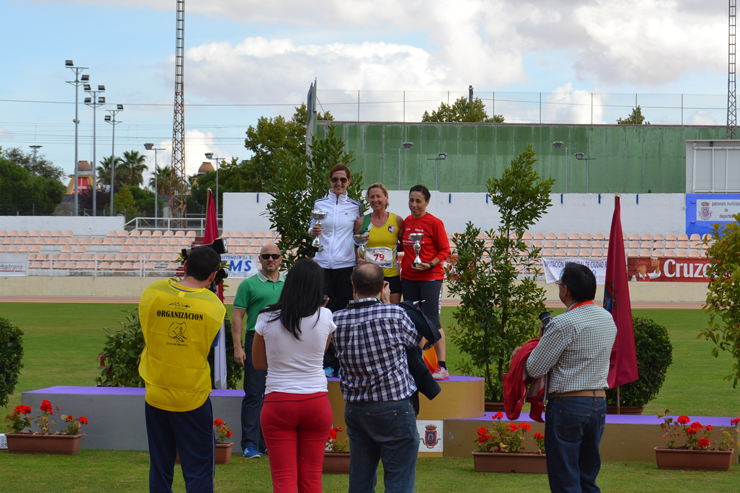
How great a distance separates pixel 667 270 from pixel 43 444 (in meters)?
25.3

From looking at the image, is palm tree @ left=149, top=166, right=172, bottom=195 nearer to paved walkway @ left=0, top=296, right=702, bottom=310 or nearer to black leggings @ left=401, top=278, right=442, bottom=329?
paved walkway @ left=0, top=296, right=702, bottom=310

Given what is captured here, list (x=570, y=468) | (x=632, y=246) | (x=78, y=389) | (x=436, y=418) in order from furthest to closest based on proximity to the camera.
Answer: (x=632, y=246)
(x=78, y=389)
(x=436, y=418)
(x=570, y=468)

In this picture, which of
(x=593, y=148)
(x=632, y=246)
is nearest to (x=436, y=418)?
(x=632, y=246)

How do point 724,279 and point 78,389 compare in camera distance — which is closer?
point 724,279

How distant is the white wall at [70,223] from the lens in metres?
38.3

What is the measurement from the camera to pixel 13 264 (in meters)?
30.8

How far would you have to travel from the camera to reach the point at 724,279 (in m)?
7.30

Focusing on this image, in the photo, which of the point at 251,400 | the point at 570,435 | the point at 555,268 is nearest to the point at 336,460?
the point at 251,400

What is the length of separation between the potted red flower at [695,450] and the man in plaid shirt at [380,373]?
345cm

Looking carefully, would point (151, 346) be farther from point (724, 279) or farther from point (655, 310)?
point (655, 310)

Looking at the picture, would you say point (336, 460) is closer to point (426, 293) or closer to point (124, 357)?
point (426, 293)

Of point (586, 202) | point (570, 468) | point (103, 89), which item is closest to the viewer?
point (570, 468)

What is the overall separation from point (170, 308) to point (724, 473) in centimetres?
493

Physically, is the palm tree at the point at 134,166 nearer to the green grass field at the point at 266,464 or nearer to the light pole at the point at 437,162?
the light pole at the point at 437,162
